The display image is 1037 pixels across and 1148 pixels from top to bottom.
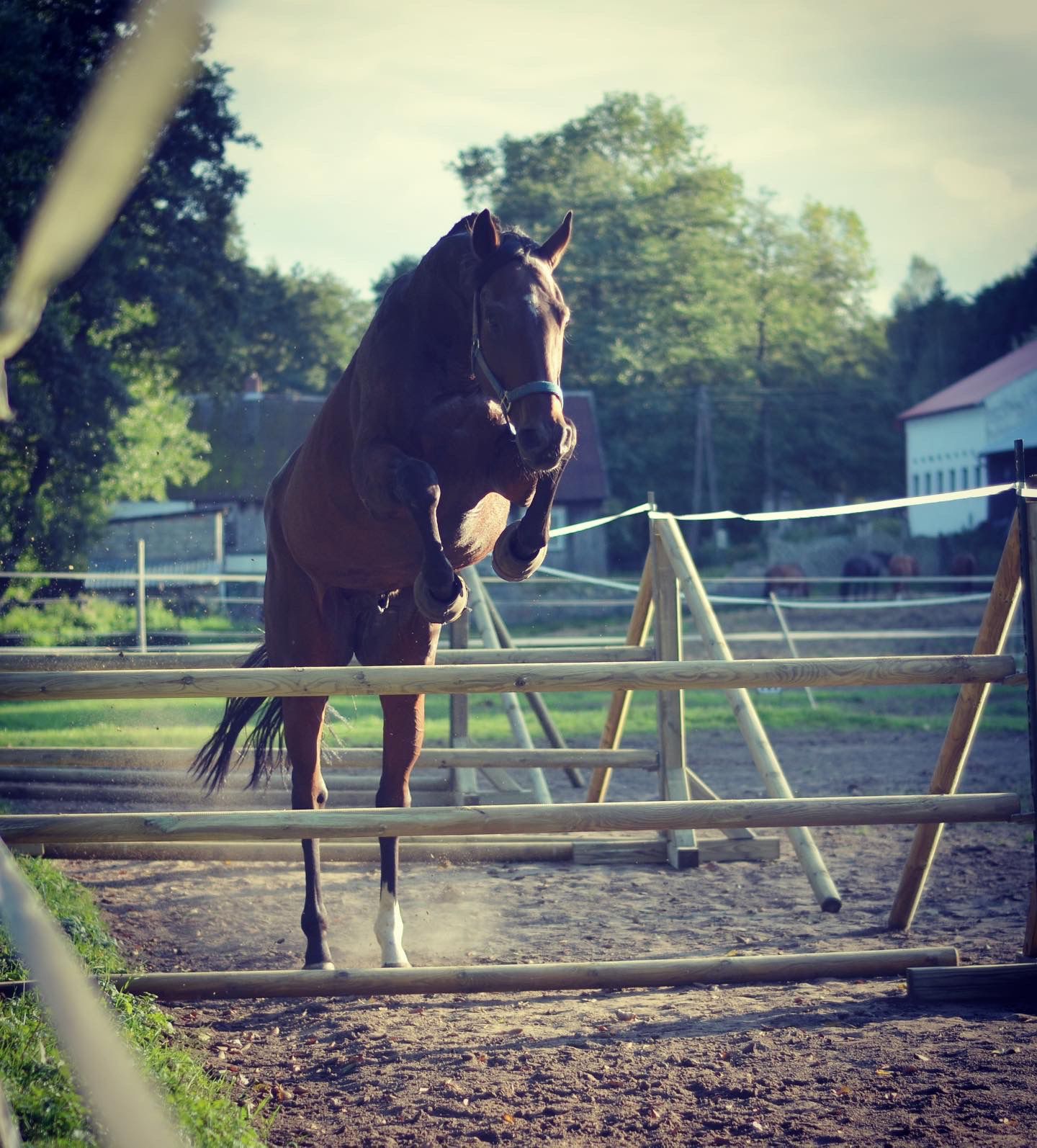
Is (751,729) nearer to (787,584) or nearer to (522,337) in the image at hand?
(522,337)

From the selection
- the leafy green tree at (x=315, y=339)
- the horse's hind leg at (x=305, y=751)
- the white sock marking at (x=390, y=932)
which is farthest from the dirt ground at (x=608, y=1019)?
the leafy green tree at (x=315, y=339)

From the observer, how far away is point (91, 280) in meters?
22.6

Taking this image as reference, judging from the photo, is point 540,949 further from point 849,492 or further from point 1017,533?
point 849,492

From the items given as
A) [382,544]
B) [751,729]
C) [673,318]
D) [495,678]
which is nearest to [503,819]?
[495,678]

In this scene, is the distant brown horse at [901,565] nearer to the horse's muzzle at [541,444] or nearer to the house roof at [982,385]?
the house roof at [982,385]

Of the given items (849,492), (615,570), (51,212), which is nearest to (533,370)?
(51,212)

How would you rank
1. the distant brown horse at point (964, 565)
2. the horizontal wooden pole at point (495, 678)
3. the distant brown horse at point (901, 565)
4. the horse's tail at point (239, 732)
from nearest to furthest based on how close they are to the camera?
the horizontal wooden pole at point (495, 678), the horse's tail at point (239, 732), the distant brown horse at point (901, 565), the distant brown horse at point (964, 565)

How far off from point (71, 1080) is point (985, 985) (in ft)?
8.91

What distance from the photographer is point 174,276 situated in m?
23.8

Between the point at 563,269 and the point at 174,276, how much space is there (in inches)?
701

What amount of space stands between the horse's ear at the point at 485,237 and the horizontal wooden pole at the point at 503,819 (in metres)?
1.78

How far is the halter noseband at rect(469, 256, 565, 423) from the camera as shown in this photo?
11.6ft

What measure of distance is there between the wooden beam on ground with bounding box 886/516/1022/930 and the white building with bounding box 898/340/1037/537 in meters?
33.1

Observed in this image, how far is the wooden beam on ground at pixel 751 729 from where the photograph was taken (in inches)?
194
